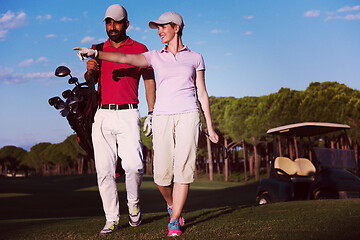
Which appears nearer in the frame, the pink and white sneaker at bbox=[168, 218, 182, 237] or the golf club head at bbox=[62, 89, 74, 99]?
the pink and white sneaker at bbox=[168, 218, 182, 237]

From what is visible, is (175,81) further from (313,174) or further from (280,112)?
(280,112)

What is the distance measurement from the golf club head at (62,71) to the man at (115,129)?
0.29 m

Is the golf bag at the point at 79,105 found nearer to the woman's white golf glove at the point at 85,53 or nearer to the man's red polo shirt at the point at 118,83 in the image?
the man's red polo shirt at the point at 118,83

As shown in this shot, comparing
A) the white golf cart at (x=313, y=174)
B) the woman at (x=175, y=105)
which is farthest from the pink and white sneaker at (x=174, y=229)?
the white golf cart at (x=313, y=174)

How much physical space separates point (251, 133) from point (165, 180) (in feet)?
120

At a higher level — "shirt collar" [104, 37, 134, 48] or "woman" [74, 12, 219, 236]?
"shirt collar" [104, 37, 134, 48]

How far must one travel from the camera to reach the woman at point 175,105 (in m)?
4.90

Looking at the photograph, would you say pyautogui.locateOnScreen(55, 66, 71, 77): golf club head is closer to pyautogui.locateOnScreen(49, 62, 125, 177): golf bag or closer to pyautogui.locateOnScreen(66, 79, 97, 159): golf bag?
pyautogui.locateOnScreen(49, 62, 125, 177): golf bag

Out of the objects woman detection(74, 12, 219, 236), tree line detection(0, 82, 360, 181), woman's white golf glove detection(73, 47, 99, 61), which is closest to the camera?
woman's white golf glove detection(73, 47, 99, 61)

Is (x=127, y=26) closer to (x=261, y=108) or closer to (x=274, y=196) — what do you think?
(x=274, y=196)

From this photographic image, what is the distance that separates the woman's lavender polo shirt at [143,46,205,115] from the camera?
16.2ft

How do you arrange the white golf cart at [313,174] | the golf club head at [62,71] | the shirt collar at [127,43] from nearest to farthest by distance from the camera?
1. the golf club head at [62,71]
2. the shirt collar at [127,43]
3. the white golf cart at [313,174]

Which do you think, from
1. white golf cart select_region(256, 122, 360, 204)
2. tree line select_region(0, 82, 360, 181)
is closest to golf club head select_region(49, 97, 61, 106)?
white golf cart select_region(256, 122, 360, 204)

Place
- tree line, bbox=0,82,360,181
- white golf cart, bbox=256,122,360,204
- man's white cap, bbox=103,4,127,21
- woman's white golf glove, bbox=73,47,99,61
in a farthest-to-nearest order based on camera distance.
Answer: tree line, bbox=0,82,360,181, white golf cart, bbox=256,122,360,204, man's white cap, bbox=103,4,127,21, woman's white golf glove, bbox=73,47,99,61
